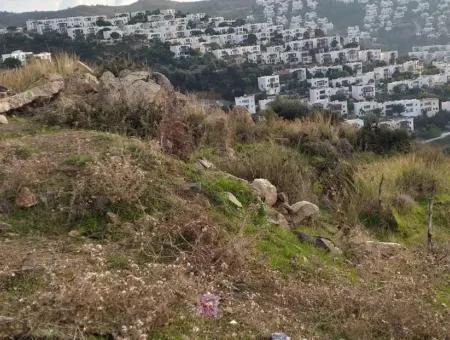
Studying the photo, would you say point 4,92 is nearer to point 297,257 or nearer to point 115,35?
point 297,257

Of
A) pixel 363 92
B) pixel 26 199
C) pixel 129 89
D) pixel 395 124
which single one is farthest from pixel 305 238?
pixel 363 92

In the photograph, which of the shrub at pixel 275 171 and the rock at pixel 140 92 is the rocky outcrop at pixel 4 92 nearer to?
the rock at pixel 140 92

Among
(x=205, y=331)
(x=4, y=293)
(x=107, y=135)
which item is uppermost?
(x=107, y=135)

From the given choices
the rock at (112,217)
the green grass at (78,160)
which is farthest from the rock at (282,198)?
the rock at (112,217)

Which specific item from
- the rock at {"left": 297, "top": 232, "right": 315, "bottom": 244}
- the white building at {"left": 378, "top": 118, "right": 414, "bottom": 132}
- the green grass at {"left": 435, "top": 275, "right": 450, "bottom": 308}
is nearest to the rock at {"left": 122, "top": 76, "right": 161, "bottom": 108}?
the rock at {"left": 297, "top": 232, "right": 315, "bottom": 244}

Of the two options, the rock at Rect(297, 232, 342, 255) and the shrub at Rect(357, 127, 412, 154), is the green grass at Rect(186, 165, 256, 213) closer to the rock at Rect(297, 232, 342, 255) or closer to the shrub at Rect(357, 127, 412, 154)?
the rock at Rect(297, 232, 342, 255)

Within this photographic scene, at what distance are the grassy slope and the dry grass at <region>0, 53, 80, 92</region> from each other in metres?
4.18

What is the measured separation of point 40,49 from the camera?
33531 mm

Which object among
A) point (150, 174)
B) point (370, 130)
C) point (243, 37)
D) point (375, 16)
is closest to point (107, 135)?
point (150, 174)

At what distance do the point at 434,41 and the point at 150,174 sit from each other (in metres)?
86.3

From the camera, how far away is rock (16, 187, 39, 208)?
4168 millimetres

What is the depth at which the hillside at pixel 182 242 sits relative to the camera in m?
2.95

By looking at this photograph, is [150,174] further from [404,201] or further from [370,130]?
[370,130]

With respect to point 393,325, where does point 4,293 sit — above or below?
above
